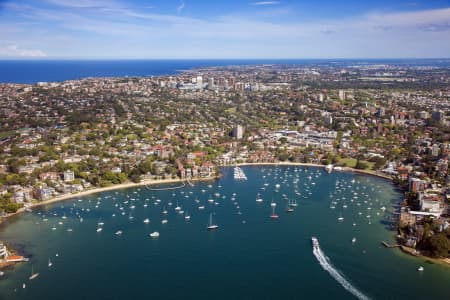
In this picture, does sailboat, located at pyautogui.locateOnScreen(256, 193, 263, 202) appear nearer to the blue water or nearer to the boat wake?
the boat wake

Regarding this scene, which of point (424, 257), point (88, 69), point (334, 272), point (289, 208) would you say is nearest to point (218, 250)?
point (334, 272)

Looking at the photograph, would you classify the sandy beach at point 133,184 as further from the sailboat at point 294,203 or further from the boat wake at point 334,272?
the boat wake at point 334,272

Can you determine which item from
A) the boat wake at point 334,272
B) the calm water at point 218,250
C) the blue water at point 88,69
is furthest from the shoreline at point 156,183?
the blue water at point 88,69

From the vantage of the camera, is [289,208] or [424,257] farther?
[289,208]

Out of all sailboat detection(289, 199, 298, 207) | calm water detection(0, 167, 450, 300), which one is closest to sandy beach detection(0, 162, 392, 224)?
calm water detection(0, 167, 450, 300)

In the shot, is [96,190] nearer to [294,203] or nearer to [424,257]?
[294,203]

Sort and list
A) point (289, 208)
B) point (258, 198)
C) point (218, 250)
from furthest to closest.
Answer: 1. point (258, 198)
2. point (289, 208)
3. point (218, 250)
